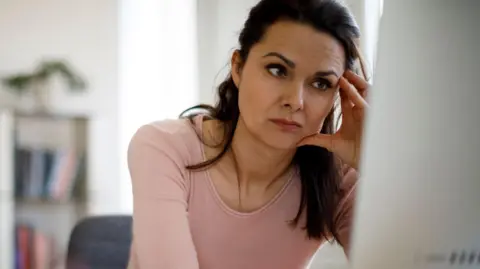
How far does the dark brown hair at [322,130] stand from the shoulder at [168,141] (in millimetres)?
27

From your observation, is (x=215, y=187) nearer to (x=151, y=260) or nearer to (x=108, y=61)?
(x=151, y=260)

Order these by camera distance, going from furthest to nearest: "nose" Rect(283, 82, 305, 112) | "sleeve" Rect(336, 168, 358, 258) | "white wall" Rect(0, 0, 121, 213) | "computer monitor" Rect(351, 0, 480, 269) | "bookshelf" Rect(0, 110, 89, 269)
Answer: "white wall" Rect(0, 0, 121, 213), "bookshelf" Rect(0, 110, 89, 269), "sleeve" Rect(336, 168, 358, 258), "nose" Rect(283, 82, 305, 112), "computer monitor" Rect(351, 0, 480, 269)

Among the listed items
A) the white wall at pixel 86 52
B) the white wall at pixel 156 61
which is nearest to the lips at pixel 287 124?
the white wall at pixel 156 61

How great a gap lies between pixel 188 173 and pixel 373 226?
580mm

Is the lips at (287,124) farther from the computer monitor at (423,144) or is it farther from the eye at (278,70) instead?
the computer monitor at (423,144)

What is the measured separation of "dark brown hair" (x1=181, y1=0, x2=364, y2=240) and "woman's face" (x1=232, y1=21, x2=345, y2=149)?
0.02 meters

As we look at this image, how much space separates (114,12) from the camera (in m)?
2.54

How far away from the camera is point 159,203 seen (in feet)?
2.54

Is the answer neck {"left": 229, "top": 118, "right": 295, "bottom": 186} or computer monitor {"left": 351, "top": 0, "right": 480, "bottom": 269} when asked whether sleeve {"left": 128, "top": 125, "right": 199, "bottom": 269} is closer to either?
neck {"left": 229, "top": 118, "right": 295, "bottom": 186}

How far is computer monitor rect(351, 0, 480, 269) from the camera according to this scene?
289 millimetres

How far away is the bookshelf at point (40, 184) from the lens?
2.25m

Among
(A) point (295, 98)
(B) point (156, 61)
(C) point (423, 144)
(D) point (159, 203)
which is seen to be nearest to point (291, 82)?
(A) point (295, 98)

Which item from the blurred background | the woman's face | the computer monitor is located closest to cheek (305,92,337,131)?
the woman's face

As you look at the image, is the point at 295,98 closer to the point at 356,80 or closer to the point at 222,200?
the point at 356,80
